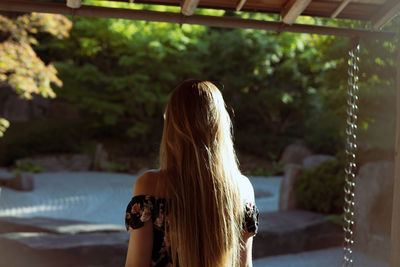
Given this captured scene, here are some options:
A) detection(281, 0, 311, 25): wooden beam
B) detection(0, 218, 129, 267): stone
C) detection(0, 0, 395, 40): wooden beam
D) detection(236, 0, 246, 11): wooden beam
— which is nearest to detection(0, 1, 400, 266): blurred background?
detection(0, 218, 129, 267): stone

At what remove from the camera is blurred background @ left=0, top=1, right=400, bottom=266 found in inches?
266

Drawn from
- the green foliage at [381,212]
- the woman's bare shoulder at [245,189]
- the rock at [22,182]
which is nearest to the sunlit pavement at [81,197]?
the rock at [22,182]

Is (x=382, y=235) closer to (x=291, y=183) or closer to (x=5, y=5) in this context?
(x=291, y=183)

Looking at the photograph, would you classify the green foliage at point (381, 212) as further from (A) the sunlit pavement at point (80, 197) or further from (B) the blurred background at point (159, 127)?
(A) the sunlit pavement at point (80, 197)

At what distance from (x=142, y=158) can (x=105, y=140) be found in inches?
88.4

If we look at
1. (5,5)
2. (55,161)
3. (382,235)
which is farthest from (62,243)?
(55,161)

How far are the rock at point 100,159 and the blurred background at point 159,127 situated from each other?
7cm

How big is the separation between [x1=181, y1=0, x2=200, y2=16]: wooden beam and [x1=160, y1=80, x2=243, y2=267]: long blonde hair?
2.87ft

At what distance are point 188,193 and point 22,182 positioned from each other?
1088 centimetres

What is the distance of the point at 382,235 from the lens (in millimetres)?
6719

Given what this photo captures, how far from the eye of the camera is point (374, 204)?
271 inches

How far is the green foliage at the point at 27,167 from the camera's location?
45.9ft

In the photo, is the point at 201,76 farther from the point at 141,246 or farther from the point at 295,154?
the point at 141,246

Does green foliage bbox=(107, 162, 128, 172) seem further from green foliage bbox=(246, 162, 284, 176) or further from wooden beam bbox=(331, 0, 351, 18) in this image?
wooden beam bbox=(331, 0, 351, 18)
